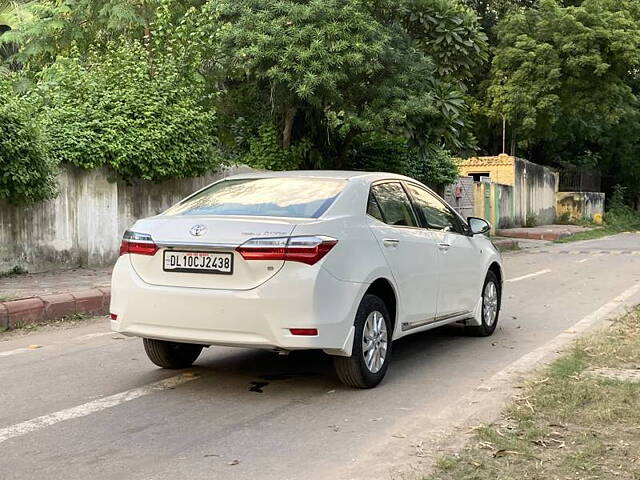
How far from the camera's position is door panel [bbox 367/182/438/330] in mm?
5840

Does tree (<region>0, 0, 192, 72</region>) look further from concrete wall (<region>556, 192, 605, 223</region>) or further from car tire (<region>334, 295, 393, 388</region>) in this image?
concrete wall (<region>556, 192, 605, 223</region>)

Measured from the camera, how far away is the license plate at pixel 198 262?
5.12 meters

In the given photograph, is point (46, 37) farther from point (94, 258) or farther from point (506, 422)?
point (506, 422)

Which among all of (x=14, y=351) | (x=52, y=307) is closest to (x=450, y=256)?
(x=14, y=351)

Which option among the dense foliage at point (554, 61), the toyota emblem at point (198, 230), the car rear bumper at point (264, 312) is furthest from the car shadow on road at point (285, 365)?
the dense foliage at point (554, 61)

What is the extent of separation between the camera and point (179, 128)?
12828 mm

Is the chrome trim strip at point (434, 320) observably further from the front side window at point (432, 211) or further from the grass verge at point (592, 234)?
the grass verge at point (592, 234)

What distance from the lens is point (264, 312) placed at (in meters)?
5.03

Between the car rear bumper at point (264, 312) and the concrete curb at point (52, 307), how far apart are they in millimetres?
3495

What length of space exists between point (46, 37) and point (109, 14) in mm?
1839

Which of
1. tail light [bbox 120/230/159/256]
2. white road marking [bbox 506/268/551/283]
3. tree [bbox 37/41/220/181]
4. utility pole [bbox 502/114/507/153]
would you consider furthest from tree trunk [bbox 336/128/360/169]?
utility pole [bbox 502/114/507/153]

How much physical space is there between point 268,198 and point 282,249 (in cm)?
83

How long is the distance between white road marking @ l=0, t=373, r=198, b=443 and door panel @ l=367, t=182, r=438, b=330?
1.76 meters

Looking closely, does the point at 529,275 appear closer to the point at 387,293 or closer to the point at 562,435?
the point at 387,293
